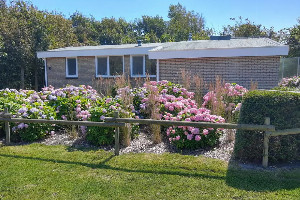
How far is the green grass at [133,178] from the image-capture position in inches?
157

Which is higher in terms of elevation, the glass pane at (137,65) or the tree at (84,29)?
the tree at (84,29)

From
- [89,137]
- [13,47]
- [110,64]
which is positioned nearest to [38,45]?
[13,47]

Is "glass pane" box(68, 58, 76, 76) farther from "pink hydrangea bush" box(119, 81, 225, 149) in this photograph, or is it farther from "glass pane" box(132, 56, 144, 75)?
"pink hydrangea bush" box(119, 81, 225, 149)

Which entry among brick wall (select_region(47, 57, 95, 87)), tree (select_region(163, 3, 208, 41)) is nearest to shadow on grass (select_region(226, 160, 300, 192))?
brick wall (select_region(47, 57, 95, 87))

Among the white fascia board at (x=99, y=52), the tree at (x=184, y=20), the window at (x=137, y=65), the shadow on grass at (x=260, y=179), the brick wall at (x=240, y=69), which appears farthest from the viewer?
the tree at (x=184, y=20)

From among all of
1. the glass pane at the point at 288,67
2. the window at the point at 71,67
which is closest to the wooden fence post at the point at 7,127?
the window at the point at 71,67

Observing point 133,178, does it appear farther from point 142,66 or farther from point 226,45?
point 142,66

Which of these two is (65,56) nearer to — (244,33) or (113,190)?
(113,190)

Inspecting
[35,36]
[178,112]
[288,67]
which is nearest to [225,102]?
[178,112]

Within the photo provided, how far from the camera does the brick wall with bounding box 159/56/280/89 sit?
11.0 metres

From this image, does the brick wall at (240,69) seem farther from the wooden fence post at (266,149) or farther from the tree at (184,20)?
the tree at (184,20)

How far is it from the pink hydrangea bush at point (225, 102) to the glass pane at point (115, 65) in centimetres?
827

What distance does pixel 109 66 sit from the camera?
1552 cm

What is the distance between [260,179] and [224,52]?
7.42m
